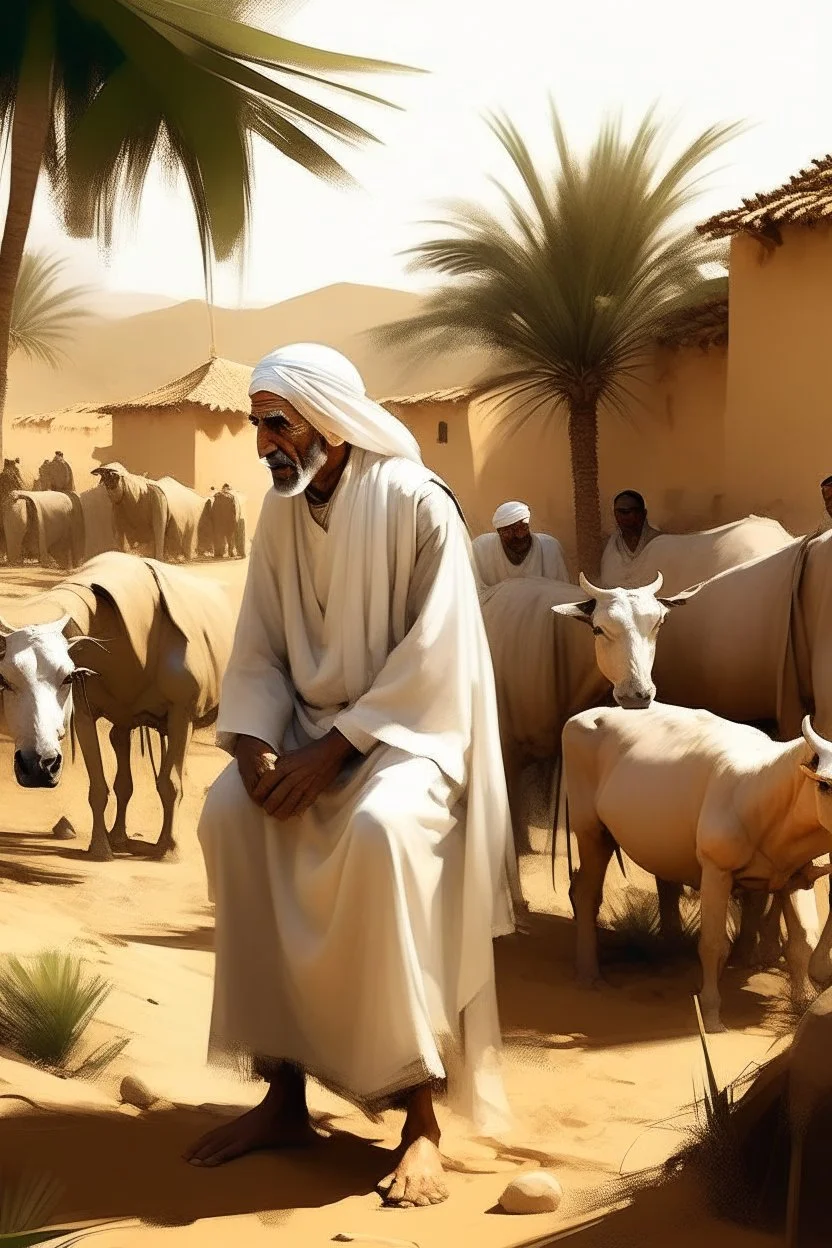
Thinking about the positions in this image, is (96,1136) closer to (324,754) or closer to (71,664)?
(324,754)

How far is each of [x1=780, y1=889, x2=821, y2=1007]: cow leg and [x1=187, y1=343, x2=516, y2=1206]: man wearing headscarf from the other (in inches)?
112

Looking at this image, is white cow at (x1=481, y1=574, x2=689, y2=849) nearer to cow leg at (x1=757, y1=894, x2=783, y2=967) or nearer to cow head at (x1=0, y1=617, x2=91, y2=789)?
cow leg at (x1=757, y1=894, x2=783, y2=967)

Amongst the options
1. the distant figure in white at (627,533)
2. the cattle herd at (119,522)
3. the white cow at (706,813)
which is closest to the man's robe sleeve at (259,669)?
the white cow at (706,813)

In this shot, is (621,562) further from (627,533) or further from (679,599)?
(679,599)

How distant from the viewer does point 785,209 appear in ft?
45.8

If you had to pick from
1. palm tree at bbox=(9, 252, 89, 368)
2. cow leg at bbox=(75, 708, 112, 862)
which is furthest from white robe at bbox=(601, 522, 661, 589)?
palm tree at bbox=(9, 252, 89, 368)

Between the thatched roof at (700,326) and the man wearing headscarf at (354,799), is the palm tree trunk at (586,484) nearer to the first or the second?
the thatched roof at (700,326)

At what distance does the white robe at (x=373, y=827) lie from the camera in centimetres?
411

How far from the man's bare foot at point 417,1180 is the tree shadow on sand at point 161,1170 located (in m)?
0.13

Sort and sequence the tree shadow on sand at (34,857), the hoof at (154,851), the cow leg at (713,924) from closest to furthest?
the cow leg at (713,924), the tree shadow on sand at (34,857), the hoof at (154,851)

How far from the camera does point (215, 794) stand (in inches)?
175

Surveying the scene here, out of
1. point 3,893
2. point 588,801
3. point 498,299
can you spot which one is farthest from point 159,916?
point 498,299

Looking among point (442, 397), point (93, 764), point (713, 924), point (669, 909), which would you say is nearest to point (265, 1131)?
point (713, 924)

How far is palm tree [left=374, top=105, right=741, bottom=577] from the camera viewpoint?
54.7 feet
